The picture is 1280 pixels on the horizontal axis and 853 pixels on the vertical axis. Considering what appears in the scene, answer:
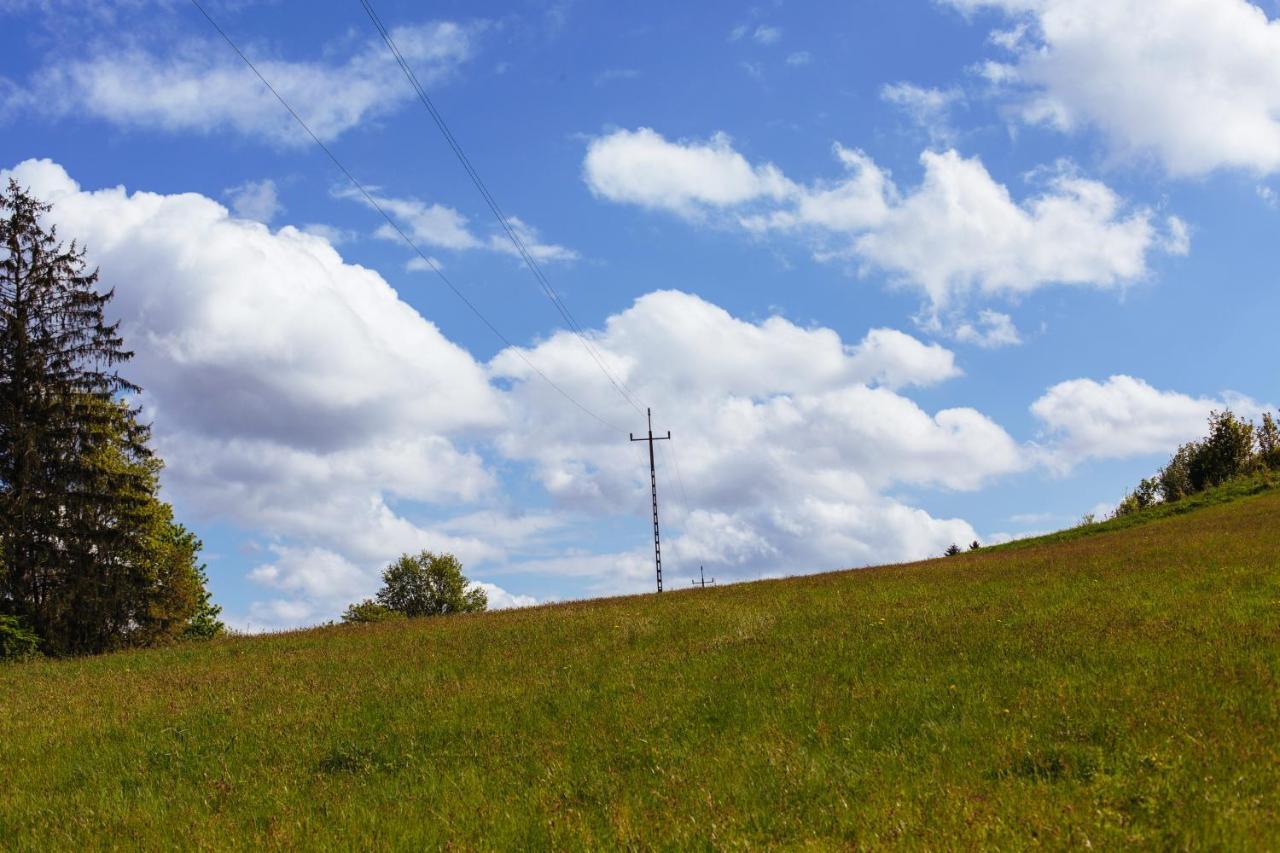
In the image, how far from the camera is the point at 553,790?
30.2 ft

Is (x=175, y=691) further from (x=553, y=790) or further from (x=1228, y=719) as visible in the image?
(x=1228, y=719)

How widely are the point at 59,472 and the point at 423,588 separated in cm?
6425

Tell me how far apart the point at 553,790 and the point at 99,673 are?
1964 centimetres

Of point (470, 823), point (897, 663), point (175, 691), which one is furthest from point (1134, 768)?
point (175, 691)

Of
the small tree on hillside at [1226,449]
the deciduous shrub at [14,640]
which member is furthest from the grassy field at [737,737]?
the small tree on hillside at [1226,449]

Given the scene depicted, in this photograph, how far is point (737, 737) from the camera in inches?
402

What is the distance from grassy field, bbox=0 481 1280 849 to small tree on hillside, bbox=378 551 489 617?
80.3m

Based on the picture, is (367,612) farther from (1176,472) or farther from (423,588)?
(1176,472)

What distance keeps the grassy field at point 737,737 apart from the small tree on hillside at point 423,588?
80250mm

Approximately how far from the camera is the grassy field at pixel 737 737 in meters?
7.43

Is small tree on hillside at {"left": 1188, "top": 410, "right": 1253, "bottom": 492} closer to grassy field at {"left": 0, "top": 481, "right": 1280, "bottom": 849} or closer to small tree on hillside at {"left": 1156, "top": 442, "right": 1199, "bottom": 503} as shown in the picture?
small tree on hillside at {"left": 1156, "top": 442, "right": 1199, "bottom": 503}

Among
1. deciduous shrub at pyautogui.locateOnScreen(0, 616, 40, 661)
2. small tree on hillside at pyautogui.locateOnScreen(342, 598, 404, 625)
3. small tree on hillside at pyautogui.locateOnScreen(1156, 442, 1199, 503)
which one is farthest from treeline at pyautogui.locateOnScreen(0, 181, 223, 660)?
small tree on hillside at pyautogui.locateOnScreen(1156, 442, 1199, 503)

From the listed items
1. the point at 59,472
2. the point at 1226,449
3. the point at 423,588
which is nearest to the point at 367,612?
the point at 423,588

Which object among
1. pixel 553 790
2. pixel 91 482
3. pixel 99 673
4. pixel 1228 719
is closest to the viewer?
pixel 1228 719
